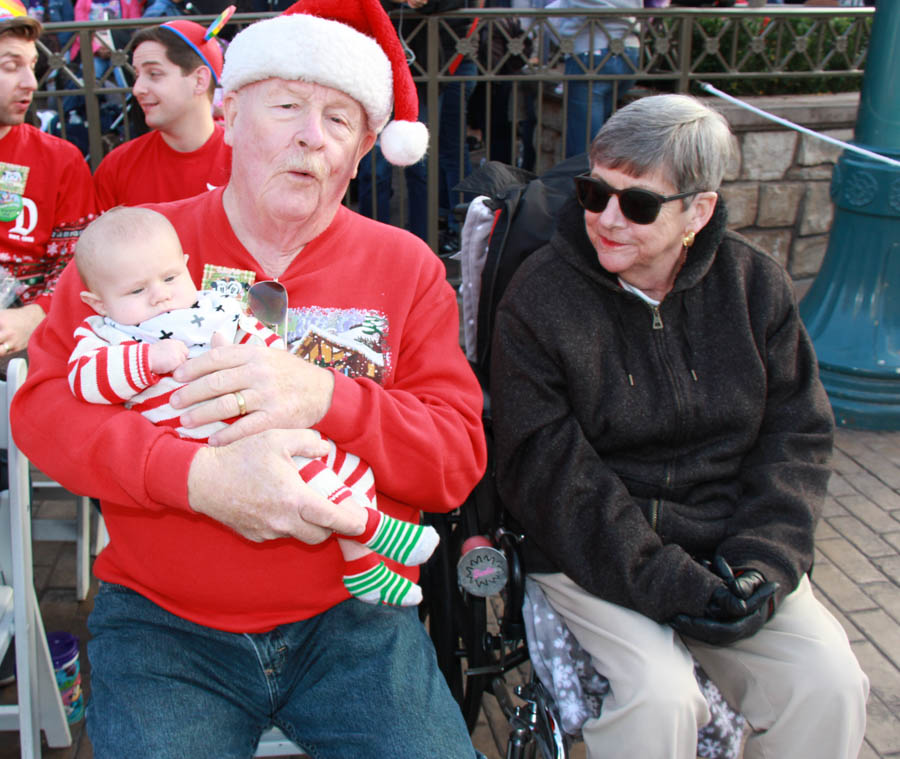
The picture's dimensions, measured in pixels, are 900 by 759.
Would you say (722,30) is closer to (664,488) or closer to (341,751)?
(664,488)

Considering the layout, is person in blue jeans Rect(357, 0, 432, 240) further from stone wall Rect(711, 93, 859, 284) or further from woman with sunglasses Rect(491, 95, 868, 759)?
woman with sunglasses Rect(491, 95, 868, 759)

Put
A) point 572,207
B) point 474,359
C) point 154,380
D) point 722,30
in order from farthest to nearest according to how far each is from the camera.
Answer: point 722,30 → point 474,359 → point 572,207 → point 154,380

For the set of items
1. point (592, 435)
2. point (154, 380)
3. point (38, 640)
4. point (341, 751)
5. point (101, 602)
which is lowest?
point (38, 640)

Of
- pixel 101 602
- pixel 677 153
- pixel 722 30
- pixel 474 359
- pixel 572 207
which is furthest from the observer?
pixel 722 30

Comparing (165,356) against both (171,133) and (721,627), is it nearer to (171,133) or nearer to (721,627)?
(721,627)

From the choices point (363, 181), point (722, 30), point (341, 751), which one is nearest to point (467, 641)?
point (341, 751)

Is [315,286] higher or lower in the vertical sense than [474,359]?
higher

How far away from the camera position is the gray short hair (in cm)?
220

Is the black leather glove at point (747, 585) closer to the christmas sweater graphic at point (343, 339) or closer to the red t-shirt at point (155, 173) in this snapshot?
the christmas sweater graphic at point (343, 339)

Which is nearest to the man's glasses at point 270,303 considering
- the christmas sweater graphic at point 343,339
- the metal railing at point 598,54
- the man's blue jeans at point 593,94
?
the christmas sweater graphic at point 343,339

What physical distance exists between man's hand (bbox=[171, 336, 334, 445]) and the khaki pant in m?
0.85

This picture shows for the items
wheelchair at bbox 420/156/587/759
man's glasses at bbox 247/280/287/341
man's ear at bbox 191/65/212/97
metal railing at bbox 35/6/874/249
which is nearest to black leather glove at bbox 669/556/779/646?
wheelchair at bbox 420/156/587/759

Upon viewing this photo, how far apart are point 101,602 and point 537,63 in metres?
4.42

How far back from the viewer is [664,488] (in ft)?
7.31
